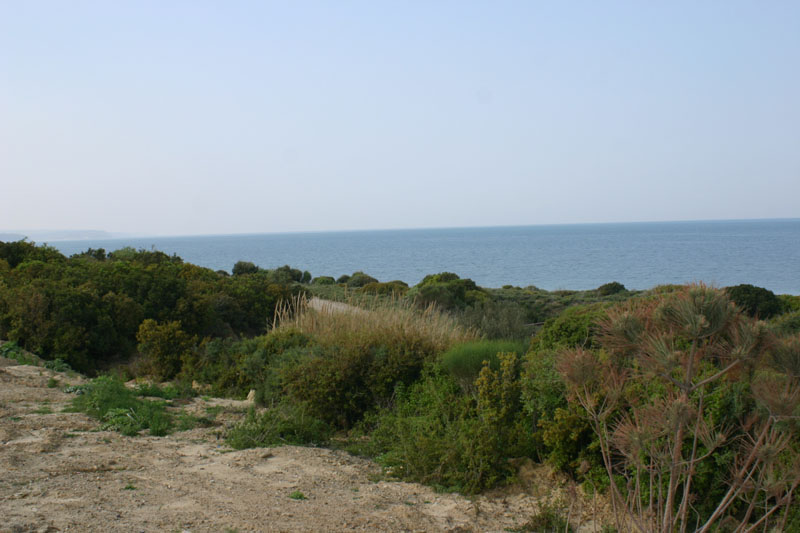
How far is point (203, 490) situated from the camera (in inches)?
206

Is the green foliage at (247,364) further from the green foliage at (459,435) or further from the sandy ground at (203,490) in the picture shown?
the green foliage at (459,435)

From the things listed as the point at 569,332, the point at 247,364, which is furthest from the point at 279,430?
the point at 569,332

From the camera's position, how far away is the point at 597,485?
5551 millimetres

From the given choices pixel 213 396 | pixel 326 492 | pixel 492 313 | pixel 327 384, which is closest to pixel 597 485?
pixel 326 492

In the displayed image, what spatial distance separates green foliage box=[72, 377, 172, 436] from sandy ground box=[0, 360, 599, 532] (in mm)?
165

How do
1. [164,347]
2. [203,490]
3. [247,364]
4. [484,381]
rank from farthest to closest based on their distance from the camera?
[164,347]
[247,364]
[484,381]
[203,490]

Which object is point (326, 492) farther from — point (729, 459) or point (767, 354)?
point (767, 354)

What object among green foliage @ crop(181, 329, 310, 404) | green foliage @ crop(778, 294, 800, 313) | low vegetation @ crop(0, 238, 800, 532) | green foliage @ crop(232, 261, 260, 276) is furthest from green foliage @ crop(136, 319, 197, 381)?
green foliage @ crop(232, 261, 260, 276)

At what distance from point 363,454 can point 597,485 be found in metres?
2.52

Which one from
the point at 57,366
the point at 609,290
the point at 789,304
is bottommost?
the point at 609,290

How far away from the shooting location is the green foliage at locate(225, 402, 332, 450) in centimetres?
680

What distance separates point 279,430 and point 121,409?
6.70 feet

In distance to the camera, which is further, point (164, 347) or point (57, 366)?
point (164, 347)

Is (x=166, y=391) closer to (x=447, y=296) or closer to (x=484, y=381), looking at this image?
(x=484, y=381)
